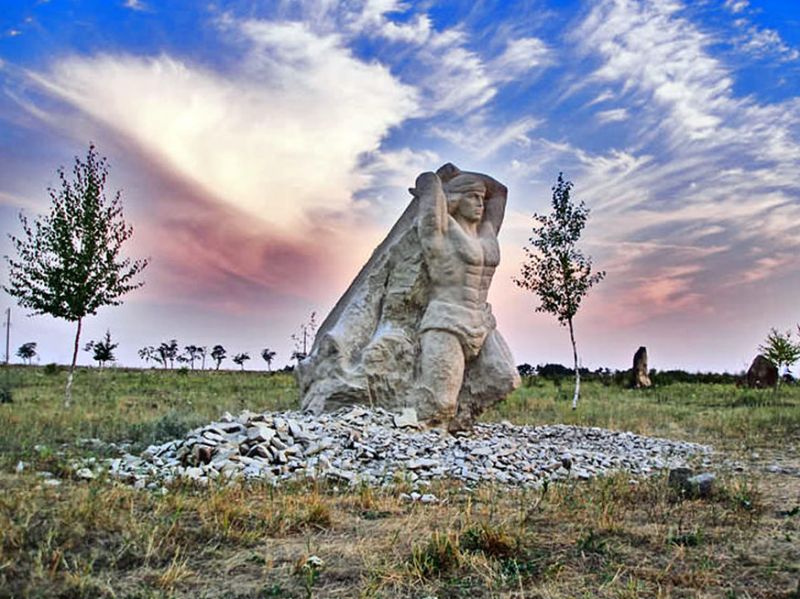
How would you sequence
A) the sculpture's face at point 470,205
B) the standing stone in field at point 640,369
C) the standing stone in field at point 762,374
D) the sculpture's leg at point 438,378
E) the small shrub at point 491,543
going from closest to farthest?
the small shrub at point 491,543 < the sculpture's leg at point 438,378 < the sculpture's face at point 470,205 < the standing stone in field at point 640,369 < the standing stone in field at point 762,374

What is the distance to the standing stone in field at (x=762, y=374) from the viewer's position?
3309 cm

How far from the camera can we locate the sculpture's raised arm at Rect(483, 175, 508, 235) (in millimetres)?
13055

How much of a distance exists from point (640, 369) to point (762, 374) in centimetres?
678

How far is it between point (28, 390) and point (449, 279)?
16708 millimetres

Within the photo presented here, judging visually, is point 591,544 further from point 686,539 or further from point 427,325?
point 427,325

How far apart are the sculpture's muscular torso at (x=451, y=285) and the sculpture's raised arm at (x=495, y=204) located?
0.47 m

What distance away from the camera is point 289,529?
541 cm

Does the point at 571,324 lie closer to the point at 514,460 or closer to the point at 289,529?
the point at 514,460

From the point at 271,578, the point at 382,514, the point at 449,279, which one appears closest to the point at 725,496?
the point at 382,514

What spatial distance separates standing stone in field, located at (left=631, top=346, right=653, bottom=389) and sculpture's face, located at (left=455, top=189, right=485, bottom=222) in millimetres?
21720

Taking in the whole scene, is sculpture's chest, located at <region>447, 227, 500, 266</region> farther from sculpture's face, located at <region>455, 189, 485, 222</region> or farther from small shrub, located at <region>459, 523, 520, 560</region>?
small shrub, located at <region>459, 523, 520, 560</region>

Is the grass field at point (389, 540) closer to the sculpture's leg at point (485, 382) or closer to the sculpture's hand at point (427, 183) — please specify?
the sculpture's leg at point (485, 382)

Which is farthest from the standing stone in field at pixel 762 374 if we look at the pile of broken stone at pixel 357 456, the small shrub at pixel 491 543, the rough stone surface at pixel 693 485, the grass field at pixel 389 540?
the small shrub at pixel 491 543

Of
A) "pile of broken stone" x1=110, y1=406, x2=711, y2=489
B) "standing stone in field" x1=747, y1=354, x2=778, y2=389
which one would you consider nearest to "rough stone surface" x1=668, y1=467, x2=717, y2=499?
"pile of broken stone" x1=110, y1=406, x2=711, y2=489
